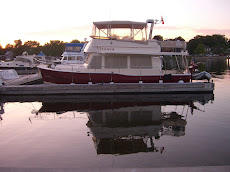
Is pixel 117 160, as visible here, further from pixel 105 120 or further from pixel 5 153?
pixel 105 120

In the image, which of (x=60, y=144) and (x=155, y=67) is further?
(x=155, y=67)

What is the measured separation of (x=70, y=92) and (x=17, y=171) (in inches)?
540

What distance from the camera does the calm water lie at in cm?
747

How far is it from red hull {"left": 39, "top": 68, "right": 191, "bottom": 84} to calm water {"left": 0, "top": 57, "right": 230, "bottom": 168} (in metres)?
1.96

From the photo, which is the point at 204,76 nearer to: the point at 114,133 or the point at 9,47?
the point at 114,133

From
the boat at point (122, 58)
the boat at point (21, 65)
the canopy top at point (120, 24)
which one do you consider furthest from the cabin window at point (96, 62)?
the boat at point (21, 65)

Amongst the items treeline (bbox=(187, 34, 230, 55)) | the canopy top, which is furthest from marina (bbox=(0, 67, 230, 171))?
treeline (bbox=(187, 34, 230, 55))

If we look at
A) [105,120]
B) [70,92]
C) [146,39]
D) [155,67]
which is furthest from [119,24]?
[105,120]

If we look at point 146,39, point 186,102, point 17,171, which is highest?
point 146,39

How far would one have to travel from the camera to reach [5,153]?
814 cm

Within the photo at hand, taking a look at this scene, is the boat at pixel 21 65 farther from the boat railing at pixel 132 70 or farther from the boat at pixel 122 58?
the boat railing at pixel 132 70

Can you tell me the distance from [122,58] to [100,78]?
2531 millimetres

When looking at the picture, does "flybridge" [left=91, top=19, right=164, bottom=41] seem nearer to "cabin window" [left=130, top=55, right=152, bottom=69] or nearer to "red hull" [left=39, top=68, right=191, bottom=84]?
"cabin window" [left=130, top=55, right=152, bottom=69]

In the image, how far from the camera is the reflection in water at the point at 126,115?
350 inches
